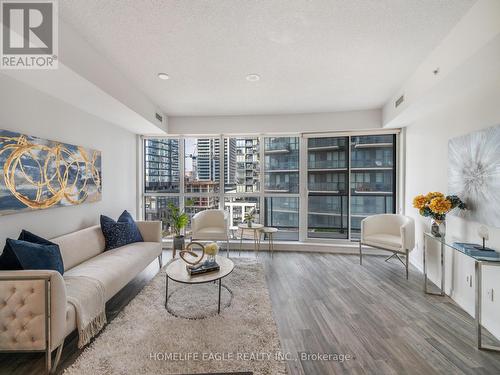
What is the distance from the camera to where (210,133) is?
4.48m

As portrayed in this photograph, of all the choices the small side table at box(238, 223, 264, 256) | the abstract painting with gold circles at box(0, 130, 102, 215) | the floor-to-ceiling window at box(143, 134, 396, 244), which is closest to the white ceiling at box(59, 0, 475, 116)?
the abstract painting with gold circles at box(0, 130, 102, 215)

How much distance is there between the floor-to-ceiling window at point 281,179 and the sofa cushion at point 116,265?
1.60 m

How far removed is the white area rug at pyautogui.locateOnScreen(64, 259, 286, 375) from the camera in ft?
5.22

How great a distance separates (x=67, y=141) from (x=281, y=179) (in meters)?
3.57

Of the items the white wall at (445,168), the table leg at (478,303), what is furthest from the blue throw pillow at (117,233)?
the white wall at (445,168)

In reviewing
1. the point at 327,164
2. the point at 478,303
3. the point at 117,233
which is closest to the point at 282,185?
the point at 327,164

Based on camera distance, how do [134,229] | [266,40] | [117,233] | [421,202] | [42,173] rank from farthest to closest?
[134,229] → [117,233] → [421,202] → [42,173] → [266,40]

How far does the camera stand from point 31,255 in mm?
1789

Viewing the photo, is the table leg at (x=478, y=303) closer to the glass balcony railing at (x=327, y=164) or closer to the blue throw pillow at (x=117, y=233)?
the glass balcony railing at (x=327, y=164)

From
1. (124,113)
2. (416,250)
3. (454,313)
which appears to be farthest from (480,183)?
(124,113)

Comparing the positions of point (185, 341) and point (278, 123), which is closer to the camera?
point (185, 341)

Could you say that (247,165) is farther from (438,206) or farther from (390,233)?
(438,206)

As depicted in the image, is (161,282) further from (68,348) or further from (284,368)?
(284,368)

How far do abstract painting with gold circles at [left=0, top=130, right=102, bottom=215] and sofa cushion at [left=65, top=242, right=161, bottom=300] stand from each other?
82 cm
